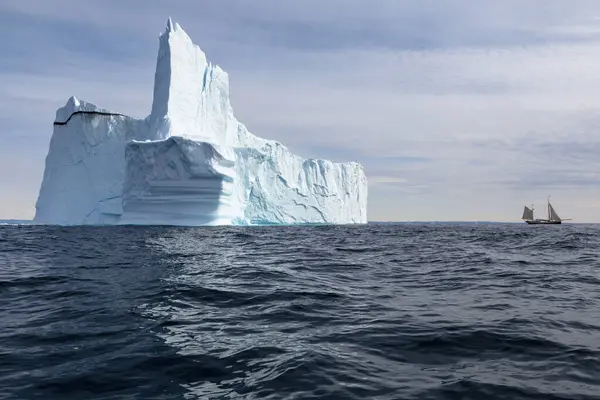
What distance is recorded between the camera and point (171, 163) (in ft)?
94.4

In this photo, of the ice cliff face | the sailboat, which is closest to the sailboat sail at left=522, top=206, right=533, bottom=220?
the sailboat

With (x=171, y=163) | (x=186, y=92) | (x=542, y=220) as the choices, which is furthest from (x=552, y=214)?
(x=171, y=163)

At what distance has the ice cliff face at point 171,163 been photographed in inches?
1147

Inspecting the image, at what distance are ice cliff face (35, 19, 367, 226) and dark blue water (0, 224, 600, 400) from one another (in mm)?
19878

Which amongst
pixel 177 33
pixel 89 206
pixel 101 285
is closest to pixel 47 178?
pixel 89 206

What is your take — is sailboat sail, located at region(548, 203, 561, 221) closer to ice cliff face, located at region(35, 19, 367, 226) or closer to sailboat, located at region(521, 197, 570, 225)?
sailboat, located at region(521, 197, 570, 225)

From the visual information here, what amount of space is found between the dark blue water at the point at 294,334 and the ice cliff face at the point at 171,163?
19.9m

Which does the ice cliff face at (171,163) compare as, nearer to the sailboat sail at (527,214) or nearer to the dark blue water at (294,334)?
the dark blue water at (294,334)

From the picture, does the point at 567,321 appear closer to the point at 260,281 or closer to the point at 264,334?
the point at 264,334

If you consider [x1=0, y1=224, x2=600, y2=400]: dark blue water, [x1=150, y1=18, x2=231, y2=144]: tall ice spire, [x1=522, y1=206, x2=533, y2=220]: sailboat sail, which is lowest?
[x1=0, y1=224, x2=600, y2=400]: dark blue water

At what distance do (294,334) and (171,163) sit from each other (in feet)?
83.5

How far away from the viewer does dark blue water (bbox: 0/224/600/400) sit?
3531 mm

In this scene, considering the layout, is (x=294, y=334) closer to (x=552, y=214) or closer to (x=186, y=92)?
(x=186, y=92)

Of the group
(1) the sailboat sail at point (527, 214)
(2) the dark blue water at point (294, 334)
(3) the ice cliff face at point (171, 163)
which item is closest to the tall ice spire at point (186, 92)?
(3) the ice cliff face at point (171, 163)
